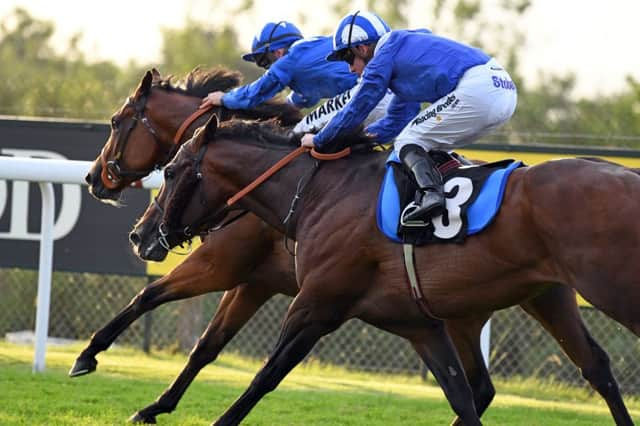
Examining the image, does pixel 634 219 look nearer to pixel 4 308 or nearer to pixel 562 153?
pixel 562 153

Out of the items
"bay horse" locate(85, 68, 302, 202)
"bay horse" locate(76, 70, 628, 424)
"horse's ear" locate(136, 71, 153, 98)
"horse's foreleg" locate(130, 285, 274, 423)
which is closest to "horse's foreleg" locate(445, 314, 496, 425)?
"bay horse" locate(76, 70, 628, 424)

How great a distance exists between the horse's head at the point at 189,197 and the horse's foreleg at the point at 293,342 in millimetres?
723

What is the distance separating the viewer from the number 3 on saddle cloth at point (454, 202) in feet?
18.1

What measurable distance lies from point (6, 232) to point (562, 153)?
419cm

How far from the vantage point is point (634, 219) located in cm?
521

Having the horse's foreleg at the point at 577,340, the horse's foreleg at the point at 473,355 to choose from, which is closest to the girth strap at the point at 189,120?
the horse's foreleg at the point at 473,355

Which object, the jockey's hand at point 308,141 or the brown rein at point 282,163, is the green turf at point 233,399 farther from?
the jockey's hand at point 308,141

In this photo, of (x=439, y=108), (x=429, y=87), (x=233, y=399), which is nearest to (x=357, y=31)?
(x=429, y=87)

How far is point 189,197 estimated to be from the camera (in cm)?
629

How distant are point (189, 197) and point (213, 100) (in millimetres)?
1233

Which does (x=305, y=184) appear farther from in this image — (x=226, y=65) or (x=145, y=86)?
(x=226, y=65)

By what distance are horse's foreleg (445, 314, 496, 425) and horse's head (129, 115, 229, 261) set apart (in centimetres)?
133

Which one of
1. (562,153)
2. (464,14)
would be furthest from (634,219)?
(464,14)

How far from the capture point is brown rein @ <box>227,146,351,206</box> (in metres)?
6.22
